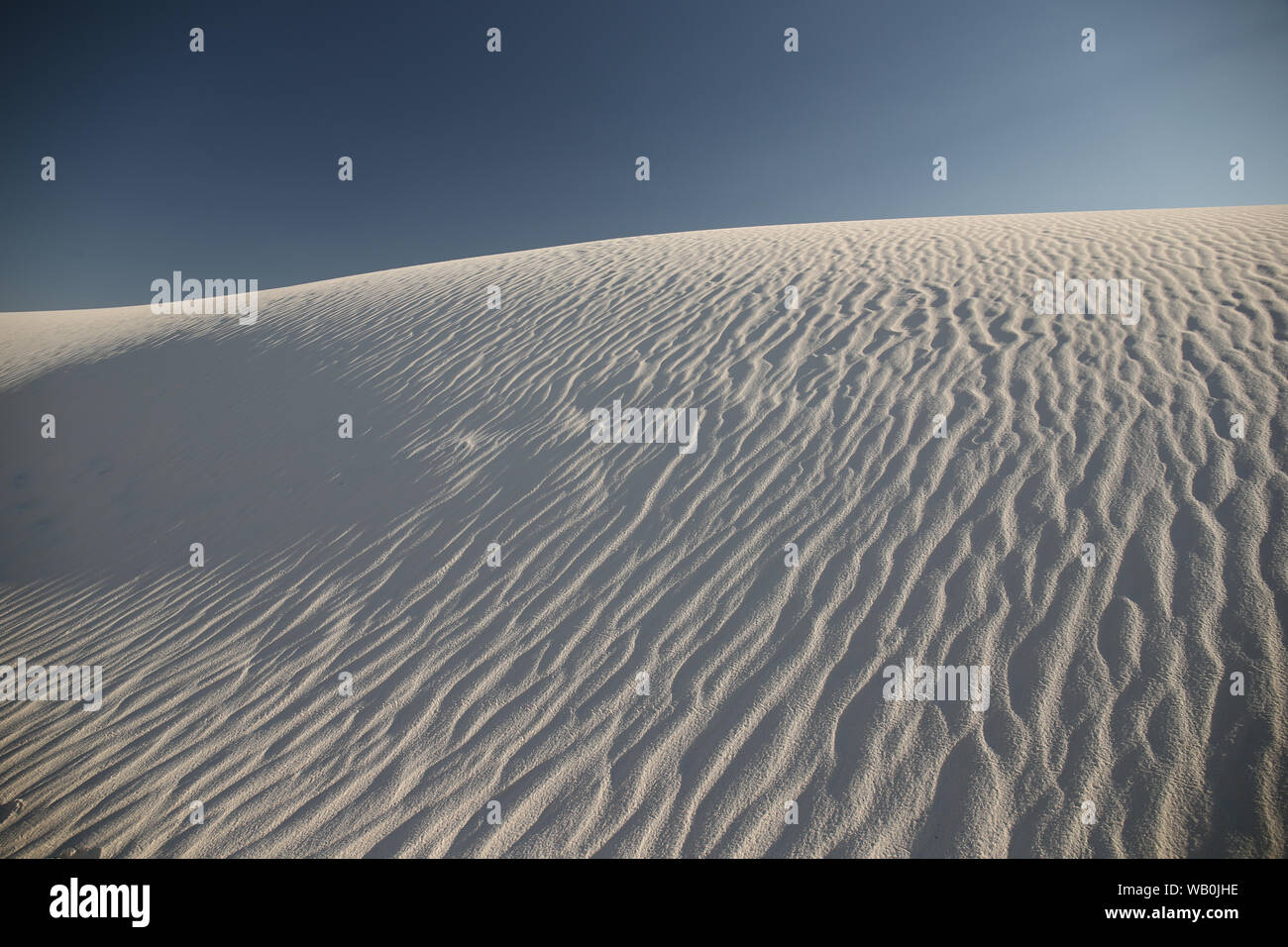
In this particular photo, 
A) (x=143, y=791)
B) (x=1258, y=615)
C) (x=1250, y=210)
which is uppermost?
(x=1250, y=210)

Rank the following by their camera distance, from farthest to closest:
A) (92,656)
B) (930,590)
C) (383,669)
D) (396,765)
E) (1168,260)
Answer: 1. (1168,260)
2. (92,656)
3. (383,669)
4. (930,590)
5. (396,765)

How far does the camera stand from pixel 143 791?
3.39m

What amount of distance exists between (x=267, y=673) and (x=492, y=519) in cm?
181

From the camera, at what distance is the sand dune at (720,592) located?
2.84 meters

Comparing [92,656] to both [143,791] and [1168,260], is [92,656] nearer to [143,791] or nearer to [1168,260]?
[143,791]

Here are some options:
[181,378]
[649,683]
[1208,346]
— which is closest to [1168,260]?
[1208,346]

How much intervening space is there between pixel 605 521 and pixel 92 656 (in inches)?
153

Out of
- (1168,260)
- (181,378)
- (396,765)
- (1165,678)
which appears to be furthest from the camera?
(181,378)

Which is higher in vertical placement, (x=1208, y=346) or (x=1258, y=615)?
(x=1208, y=346)

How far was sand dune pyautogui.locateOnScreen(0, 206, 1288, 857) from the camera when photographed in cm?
284

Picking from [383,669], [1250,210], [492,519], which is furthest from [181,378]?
[1250,210]

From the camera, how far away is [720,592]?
12.8ft

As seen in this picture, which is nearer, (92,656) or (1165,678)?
(1165,678)

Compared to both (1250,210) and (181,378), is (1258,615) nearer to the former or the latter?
(1250,210)
